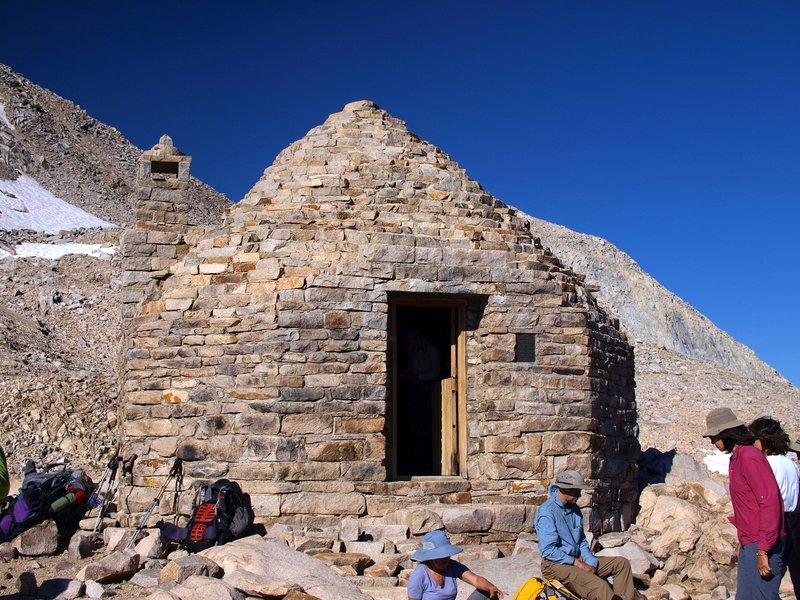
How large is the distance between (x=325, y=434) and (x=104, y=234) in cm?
2757

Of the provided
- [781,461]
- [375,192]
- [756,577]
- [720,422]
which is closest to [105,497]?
[375,192]

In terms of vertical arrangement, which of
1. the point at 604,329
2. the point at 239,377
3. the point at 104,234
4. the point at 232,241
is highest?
the point at 104,234

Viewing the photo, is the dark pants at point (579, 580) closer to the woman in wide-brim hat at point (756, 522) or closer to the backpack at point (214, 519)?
the woman in wide-brim hat at point (756, 522)

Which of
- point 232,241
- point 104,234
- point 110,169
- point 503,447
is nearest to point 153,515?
point 232,241

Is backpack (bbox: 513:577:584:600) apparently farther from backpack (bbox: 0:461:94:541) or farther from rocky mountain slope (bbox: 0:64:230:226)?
rocky mountain slope (bbox: 0:64:230:226)

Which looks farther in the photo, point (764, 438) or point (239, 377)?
point (239, 377)

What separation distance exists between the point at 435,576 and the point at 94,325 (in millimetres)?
21069

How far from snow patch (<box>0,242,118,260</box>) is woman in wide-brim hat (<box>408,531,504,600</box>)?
26.7 meters

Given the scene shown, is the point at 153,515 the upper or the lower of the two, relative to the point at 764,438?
lower

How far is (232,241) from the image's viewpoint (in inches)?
359

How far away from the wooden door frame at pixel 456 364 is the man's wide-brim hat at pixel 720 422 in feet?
11.4

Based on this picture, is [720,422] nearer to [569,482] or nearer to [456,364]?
[569,482]

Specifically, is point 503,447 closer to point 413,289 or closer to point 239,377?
point 413,289

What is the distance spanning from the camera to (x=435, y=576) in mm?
5293
